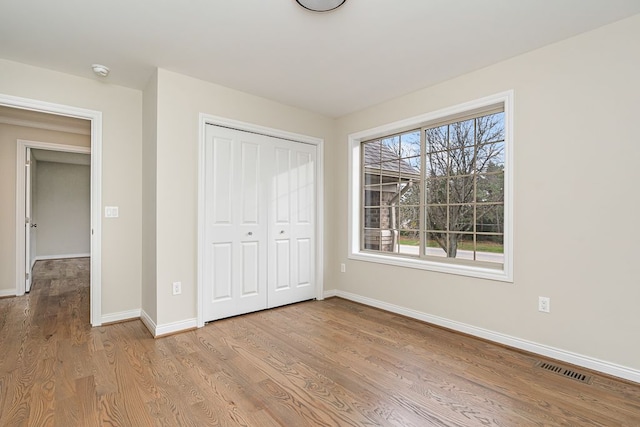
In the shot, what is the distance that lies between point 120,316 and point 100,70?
2393mm

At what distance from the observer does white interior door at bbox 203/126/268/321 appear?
3254 millimetres

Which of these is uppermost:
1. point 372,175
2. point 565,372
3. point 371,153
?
point 371,153

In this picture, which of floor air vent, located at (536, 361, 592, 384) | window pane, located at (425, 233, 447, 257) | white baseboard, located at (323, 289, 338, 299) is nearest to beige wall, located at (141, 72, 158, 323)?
white baseboard, located at (323, 289, 338, 299)

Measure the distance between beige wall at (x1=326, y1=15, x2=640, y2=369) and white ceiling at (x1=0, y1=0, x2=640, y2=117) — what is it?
0.21 metres

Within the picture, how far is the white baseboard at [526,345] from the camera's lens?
2148 mm

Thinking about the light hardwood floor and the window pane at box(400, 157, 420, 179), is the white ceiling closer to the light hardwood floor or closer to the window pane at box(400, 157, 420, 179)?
the window pane at box(400, 157, 420, 179)

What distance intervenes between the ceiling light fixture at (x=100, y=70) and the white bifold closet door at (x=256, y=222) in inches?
38.7

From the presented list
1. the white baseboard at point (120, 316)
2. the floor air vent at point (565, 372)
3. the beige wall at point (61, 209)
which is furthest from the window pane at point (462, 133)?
the beige wall at point (61, 209)

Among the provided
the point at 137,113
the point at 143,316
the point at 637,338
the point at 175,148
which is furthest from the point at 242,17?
the point at 637,338

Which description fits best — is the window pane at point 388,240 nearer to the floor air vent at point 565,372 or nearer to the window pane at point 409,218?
the window pane at point 409,218

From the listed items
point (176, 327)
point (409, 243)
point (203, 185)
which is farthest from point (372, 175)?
point (176, 327)

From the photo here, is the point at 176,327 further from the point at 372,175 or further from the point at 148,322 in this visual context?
the point at 372,175

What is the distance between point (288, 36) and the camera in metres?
2.38

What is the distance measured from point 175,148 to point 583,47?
3.41m
